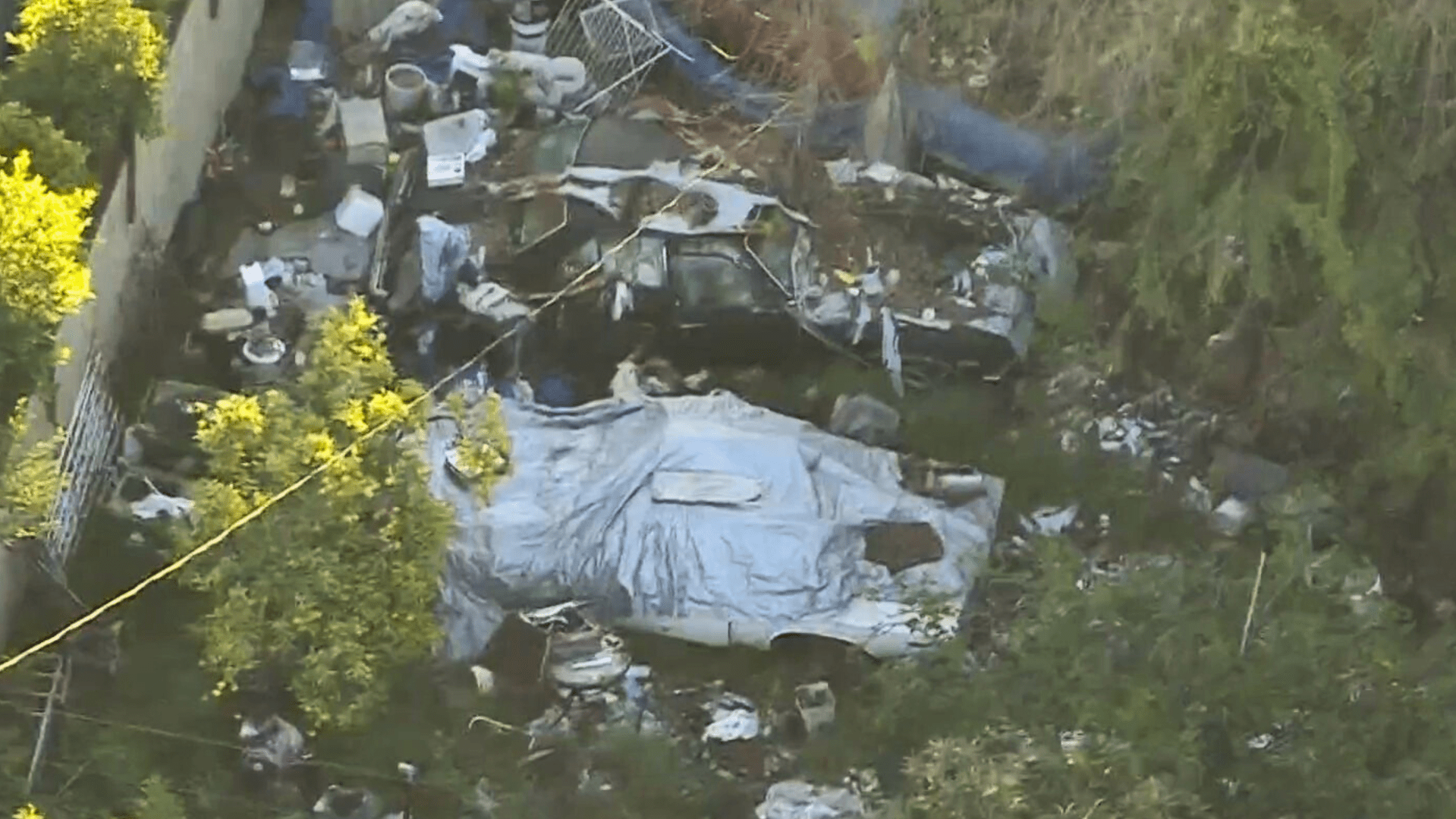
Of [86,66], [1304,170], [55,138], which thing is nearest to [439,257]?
[86,66]

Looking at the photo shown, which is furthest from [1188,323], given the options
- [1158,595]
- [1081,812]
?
[1081,812]

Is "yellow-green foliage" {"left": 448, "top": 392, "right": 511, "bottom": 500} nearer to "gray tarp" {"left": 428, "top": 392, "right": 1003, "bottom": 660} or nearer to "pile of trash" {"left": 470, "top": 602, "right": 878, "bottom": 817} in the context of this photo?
"gray tarp" {"left": 428, "top": 392, "right": 1003, "bottom": 660}

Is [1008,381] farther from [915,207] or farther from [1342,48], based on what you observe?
[1342,48]

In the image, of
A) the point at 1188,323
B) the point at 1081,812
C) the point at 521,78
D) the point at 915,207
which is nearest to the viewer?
the point at 1081,812

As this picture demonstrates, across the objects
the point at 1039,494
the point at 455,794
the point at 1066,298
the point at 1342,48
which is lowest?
the point at 455,794

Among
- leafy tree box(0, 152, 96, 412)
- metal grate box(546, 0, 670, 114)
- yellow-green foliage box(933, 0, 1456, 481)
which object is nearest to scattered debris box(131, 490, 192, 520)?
leafy tree box(0, 152, 96, 412)

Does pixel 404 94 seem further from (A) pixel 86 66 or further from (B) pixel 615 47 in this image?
(A) pixel 86 66
